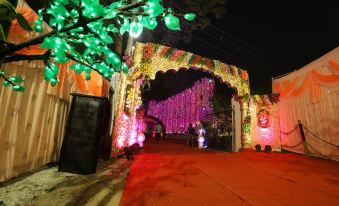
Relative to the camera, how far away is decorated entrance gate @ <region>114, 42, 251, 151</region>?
7812 millimetres

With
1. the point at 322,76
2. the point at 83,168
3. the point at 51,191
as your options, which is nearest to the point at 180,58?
the point at 322,76

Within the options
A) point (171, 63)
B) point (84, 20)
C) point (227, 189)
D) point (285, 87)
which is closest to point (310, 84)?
point (285, 87)

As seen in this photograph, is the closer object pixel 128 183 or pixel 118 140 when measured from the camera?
pixel 128 183

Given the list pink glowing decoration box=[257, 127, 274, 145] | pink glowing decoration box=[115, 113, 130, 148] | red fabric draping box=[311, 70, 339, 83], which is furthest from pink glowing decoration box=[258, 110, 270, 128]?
pink glowing decoration box=[115, 113, 130, 148]

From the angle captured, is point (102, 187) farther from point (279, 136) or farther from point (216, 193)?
point (279, 136)

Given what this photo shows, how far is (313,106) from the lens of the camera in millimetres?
9742

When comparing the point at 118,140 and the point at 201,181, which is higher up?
the point at 118,140

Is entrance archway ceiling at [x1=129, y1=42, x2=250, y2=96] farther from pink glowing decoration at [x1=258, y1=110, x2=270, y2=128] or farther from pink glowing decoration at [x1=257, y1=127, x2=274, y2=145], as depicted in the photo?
pink glowing decoration at [x1=257, y1=127, x2=274, y2=145]

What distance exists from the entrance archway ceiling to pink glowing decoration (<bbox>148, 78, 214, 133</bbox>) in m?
4.28

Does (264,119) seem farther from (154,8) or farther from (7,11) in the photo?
(7,11)

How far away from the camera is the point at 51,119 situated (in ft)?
15.3

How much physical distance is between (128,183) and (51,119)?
214 cm

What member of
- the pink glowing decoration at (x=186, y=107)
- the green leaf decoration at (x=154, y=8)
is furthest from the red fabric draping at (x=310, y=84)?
the green leaf decoration at (x=154, y=8)

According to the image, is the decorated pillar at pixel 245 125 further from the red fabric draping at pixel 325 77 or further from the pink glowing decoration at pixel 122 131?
the pink glowing decoration at pixel 122 131
